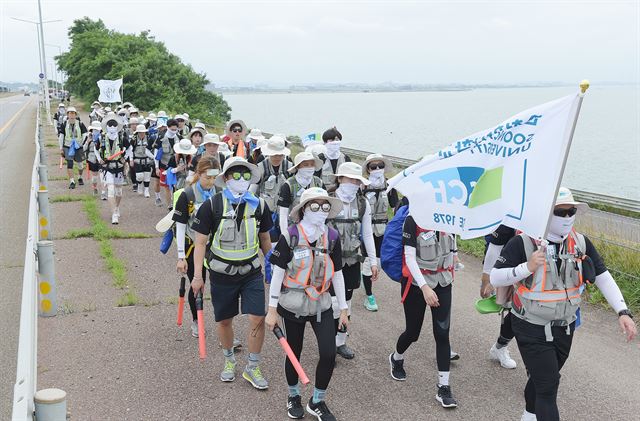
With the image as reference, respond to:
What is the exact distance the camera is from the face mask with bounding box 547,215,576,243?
4383mm

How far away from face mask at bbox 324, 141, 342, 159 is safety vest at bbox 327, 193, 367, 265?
233 centimetres

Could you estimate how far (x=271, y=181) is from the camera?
7992mm

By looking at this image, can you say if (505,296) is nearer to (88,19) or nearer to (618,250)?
(618,250)

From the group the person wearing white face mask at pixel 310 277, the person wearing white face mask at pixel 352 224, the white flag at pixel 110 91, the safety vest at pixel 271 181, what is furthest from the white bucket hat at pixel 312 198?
the white flag at pixel 110 91

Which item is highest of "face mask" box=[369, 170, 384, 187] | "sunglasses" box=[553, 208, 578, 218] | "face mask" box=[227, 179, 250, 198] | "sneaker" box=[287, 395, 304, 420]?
"sunglasses" box=[553, 208, 578, 218]

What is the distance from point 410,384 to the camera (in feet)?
19.0

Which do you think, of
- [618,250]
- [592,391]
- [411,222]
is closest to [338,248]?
[411,222]

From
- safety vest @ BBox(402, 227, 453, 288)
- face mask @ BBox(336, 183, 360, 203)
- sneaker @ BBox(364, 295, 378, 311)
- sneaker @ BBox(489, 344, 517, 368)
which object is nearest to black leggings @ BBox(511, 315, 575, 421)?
safety vest @ BBox(402, 227, 453, 288)

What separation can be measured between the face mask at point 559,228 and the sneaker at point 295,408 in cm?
238

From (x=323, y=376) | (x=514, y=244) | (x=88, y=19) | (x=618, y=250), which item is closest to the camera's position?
(x=514, y=244)

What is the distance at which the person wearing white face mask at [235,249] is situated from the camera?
17.7 feet

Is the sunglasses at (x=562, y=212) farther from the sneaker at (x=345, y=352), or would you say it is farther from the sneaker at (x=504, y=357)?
the sneaker at (x=345, y=352)

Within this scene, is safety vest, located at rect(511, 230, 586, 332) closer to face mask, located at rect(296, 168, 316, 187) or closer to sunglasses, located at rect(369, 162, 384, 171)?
face mask, located at rect(296, 168, 316, 187)

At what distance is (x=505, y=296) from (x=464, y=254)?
20.0 ft
